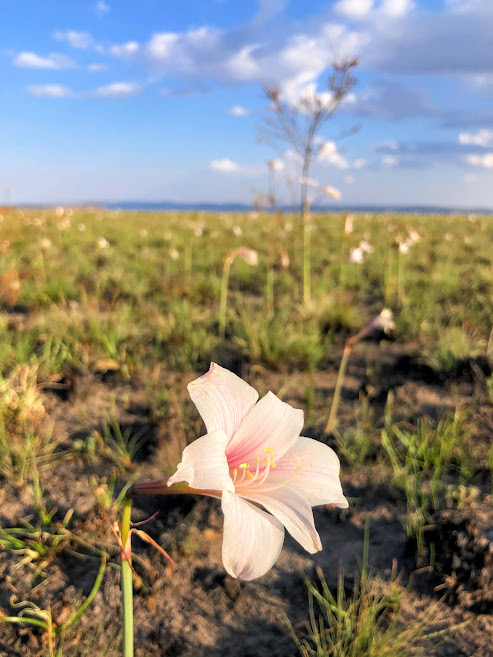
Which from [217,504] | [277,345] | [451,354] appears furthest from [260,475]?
[451,354]

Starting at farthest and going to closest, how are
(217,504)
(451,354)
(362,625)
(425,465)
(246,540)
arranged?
(451,354) < (425,465) < (217,504) < (362,625) < (246,540)

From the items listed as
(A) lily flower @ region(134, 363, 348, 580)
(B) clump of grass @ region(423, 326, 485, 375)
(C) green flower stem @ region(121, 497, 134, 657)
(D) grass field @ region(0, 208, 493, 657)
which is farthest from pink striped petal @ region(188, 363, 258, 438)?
(B) clump of grass @ region(423, 326, 485, 375)

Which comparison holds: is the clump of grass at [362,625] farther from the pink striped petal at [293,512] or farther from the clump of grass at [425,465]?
the pink striped petal at [293,512]

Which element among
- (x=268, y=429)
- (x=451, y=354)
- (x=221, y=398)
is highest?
(x=221, y=398)

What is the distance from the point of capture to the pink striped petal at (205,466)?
38.4 inches

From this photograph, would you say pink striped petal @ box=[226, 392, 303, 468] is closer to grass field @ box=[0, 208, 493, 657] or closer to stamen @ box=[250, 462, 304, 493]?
stamen @ box=[250, 462, 304, 493]

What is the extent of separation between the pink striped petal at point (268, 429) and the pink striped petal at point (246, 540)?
0.21 m

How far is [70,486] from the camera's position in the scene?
2686 mm

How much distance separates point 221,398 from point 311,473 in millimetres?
304

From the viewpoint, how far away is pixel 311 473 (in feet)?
4.03

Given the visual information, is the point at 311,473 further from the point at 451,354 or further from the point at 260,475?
the point at 451,354

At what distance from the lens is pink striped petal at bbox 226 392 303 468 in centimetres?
123

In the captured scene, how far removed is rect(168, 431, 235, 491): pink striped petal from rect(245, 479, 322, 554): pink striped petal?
14 centimetres

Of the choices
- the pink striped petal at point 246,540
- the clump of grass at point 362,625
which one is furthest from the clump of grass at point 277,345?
the pink striped petal at point 246,540
